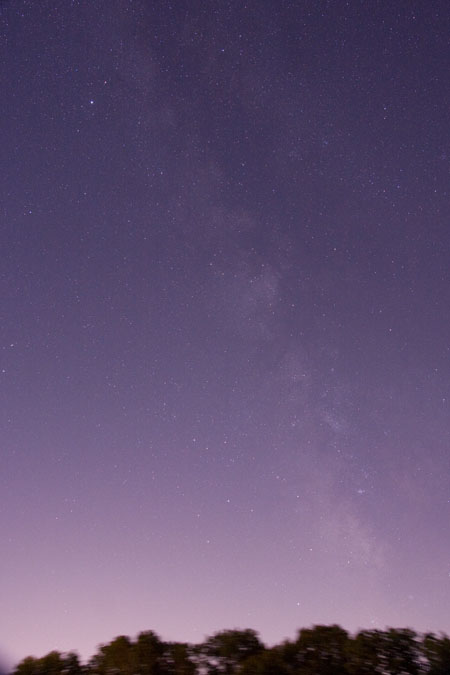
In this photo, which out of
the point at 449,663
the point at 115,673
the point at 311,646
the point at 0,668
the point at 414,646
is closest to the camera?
the point at 449,663

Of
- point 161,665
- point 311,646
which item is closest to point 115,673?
point 161,665

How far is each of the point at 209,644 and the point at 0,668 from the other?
206 m

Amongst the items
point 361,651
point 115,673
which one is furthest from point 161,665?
point 361,651

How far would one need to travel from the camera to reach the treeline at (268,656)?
1498cm

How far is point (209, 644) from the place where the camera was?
58.4ft

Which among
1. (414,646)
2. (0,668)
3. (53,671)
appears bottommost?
(0,668)

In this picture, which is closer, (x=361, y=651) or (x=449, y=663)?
(x=449, y=663)

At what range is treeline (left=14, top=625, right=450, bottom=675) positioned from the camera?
15.0 meters

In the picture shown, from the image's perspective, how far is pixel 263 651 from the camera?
661 inches

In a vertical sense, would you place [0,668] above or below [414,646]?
below

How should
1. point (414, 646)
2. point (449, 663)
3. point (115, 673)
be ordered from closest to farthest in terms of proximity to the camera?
point (449, 663) < point (414, 646) < point (115, 673)

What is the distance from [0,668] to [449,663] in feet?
697

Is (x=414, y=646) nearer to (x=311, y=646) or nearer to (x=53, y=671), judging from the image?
(x=311, y=646)

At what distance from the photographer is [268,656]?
51.9 feet
